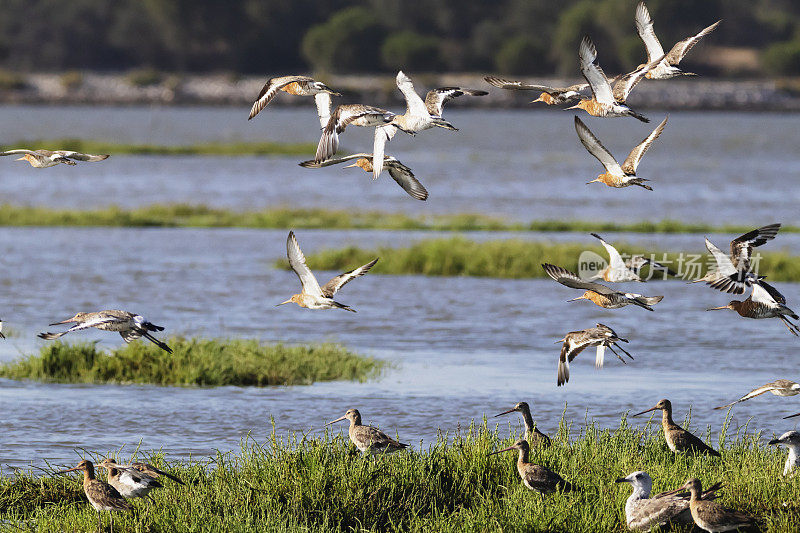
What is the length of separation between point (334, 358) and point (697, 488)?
36.7 ft

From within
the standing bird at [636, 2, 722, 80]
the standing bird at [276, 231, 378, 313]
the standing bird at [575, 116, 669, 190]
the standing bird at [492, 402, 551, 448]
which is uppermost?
the standing bird at [636, 2, 722, 80]

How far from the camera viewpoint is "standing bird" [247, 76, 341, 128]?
391 inches

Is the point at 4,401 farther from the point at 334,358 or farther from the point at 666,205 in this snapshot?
the point at 666,205

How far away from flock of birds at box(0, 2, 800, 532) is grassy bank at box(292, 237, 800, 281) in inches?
840

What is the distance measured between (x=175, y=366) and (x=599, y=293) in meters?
10.6

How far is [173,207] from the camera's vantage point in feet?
164

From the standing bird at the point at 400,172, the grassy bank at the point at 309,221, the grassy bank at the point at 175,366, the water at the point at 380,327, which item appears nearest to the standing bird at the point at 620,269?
the standing bird at the point at 400,172

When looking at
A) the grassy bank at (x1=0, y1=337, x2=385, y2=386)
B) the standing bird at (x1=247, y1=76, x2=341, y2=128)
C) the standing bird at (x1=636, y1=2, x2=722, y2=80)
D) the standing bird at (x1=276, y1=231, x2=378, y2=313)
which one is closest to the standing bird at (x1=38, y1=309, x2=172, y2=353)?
the standing bird at (x1=276, y1=231, x2=378, y2=313)

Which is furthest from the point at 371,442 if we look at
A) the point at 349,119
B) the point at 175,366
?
the point at 175,366

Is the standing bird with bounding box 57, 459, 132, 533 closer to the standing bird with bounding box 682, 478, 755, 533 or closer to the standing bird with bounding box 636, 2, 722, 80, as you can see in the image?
the standing bird with bounding box 682, 478, 755, 533

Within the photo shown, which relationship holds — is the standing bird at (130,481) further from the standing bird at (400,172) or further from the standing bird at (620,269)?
the standing bird at (620,269)

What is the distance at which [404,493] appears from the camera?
1289 cm

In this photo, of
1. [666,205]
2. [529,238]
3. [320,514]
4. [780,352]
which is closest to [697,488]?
[320,514]

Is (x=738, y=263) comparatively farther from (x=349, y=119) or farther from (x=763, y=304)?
(x=349, y=119)
